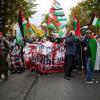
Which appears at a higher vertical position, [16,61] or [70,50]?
[70,50]

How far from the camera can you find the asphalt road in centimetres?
1270

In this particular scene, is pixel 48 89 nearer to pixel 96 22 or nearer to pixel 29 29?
pixel 96 22

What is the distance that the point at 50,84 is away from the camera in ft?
52.3

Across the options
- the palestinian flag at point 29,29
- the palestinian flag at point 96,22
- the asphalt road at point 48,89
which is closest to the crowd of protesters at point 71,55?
the asphalt road at point 48,89

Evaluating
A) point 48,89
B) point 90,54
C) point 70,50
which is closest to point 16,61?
point 70,50

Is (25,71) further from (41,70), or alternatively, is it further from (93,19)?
(93,19)

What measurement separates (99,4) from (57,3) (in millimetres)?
10986

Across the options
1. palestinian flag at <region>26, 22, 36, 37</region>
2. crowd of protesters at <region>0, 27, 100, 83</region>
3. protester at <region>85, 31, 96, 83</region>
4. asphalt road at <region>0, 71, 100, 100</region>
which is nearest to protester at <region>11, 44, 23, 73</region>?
crowd of protesters at <region>0, 27, 100, 83</region>

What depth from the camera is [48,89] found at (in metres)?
14.5

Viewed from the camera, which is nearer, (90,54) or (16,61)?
(90,54)

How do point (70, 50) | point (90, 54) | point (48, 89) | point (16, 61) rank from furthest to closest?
point (16, 61), point (70, 50), point (90, 54), point (48, 89)

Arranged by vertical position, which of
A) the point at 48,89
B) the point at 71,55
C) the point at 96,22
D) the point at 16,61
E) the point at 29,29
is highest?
the point at 96,22

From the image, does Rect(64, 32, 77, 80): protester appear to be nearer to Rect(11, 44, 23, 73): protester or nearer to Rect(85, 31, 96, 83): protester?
Rect(85, 31, 96, 83): protester

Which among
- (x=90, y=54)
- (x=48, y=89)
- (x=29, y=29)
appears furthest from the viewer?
(x=29, y=29)
